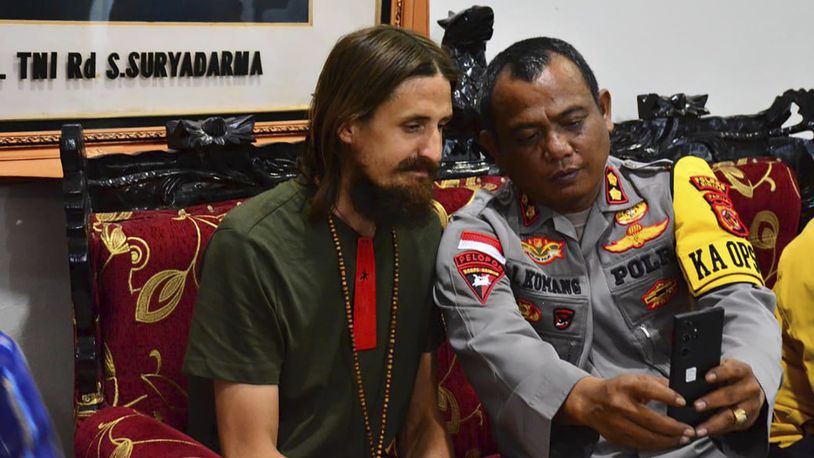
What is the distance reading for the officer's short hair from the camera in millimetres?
1565

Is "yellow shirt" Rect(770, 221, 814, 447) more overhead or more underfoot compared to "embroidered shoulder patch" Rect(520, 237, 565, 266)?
more underfoot

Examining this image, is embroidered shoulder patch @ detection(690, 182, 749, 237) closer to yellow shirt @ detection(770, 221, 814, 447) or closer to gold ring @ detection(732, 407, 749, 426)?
yellow shirt @ detection(770, 221, 814, 447)

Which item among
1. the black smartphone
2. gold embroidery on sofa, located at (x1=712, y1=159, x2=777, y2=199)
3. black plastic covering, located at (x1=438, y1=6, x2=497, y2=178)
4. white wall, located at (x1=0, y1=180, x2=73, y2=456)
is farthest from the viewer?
gold embroidery on sofa, located at (x1=712, y1=159, x2=777, y2=199)

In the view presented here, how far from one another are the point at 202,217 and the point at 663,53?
4.05 ft

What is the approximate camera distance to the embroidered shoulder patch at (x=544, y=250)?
1594 millimetres

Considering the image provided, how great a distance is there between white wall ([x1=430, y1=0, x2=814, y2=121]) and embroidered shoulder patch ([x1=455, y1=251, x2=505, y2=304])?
717 millimetres

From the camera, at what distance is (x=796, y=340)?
5.69 feet

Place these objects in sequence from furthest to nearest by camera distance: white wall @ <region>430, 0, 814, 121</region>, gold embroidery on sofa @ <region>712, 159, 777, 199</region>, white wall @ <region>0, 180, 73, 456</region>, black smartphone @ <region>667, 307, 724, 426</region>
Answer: white wall @ <region>430, 0, 814, 121</region>, gold embroidery on sofa @ <region>712, 159, 777, 199</region>, white wall @ <region>0, 180, 73, 456</region>, black smartphone @ <region>667, 307, 724, 426</region>

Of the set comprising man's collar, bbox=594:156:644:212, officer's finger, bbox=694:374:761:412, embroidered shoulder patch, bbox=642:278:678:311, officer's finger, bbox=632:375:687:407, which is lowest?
officer's finger, bbox=694:374:761:412

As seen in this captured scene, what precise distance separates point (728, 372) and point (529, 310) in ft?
1.10

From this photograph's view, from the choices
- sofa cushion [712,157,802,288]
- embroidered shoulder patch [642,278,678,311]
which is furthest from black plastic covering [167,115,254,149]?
sofa cushion [712,157,802,288]

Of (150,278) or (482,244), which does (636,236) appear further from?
(150,278)

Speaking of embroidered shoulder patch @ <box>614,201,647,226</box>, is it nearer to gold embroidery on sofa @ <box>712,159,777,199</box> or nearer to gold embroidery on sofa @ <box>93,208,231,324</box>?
gold embroidery on sofa @ <box>712,159,777,199</box>

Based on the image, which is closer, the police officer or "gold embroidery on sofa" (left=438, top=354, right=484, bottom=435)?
the police officer
